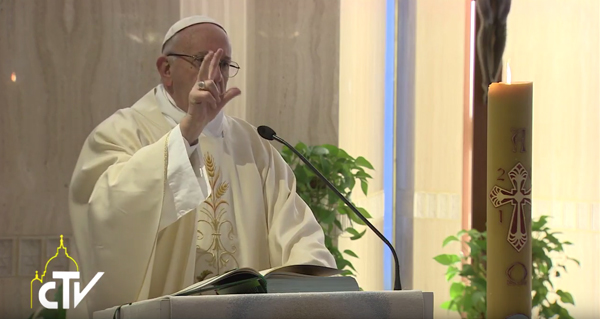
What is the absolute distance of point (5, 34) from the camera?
10.2 ft

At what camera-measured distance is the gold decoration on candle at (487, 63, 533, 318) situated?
100 centimetres

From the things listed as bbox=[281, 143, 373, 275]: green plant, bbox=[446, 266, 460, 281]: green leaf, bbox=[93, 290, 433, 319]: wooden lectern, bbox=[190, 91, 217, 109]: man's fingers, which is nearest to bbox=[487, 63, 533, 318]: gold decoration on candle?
bbox=[93, 290, 433, 319]: wooden lectern

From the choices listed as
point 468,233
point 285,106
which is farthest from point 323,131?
point 468,233

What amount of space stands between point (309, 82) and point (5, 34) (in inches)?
55.2

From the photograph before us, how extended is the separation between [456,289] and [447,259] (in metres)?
0.18

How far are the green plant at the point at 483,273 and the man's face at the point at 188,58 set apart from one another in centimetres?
193

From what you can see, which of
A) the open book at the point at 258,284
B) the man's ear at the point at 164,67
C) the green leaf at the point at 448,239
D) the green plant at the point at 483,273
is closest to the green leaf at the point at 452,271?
the green plant at the point at 483,273

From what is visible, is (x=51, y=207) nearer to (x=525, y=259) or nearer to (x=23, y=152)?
(x=23, y=152)

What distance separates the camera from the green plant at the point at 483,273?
382cm

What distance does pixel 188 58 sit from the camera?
267 cm

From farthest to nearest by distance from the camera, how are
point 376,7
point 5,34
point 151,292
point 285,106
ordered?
point 376,7 < point 285,106 < point 5,34 < point 151,292

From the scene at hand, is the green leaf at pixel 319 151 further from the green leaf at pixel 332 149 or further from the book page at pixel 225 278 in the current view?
the book page at pixel 225 278

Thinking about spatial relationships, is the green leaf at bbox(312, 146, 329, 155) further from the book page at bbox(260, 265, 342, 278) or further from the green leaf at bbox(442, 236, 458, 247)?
the book page at bbox(260, 265, 342, 278)

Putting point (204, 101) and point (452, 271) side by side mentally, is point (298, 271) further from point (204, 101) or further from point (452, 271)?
point (452, 271)
